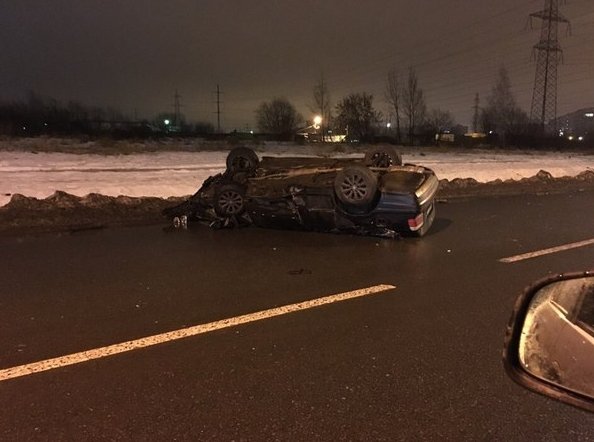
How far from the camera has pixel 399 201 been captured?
868 centimetres

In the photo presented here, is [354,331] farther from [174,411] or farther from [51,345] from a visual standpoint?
[51,345]

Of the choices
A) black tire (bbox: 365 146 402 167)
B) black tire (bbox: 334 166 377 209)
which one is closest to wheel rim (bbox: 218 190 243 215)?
black tire (bbox: 334 166 377 209)

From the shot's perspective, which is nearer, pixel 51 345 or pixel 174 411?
pixel 174 411

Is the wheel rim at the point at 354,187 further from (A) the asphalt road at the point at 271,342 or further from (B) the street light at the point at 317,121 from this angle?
(B) the street light at the point at 317,121

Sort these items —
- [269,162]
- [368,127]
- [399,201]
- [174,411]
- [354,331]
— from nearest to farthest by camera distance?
1. [174,411]
2. [354,331]
3. [399,201]
4. [269,162]
5. [368,127]

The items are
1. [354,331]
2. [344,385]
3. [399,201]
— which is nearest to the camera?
[344,385]

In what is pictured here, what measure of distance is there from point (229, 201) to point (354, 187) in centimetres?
227

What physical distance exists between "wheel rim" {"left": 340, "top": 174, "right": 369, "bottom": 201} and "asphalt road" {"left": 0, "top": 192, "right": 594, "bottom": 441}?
74 centimetres

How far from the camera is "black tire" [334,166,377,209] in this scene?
28.2 feet

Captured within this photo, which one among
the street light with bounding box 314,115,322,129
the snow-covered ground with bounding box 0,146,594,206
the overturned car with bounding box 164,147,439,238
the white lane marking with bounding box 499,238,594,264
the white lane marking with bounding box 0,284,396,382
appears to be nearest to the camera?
the white lane marking with bounding box 0,284,396,382

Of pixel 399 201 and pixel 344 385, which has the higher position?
pixel 399 201

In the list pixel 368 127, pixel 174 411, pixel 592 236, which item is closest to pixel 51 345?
pixel 174 411

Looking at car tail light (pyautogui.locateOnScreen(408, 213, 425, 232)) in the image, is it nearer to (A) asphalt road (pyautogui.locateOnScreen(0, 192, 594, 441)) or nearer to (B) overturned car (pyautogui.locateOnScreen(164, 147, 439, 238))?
(B) overturned car (pyautogui.locateOnScreen(164, 147, 439, 238))

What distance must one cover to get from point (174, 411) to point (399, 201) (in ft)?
19.2
